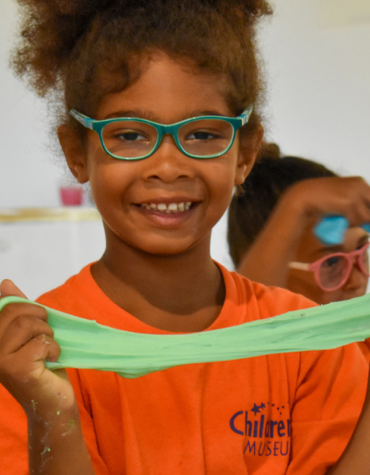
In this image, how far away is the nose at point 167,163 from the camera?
0.45 m

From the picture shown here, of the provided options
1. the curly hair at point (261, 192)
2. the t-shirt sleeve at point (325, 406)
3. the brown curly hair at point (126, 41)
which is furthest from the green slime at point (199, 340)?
the curly hair at point (261, 192)

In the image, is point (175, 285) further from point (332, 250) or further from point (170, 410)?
point (332, 250)

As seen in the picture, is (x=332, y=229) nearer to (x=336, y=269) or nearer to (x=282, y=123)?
(x=336, y=269)

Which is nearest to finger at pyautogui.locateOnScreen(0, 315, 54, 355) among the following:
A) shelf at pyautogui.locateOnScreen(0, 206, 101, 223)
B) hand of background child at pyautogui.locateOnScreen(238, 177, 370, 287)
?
hand of background child at pyautogui.locateOnScreen(238, 177, 370, 287)

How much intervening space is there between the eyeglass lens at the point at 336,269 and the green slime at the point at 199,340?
0.89ft

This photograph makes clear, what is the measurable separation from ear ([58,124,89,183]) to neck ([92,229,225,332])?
8 centimetres

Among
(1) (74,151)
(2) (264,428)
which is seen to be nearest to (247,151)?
(1) (74,151)

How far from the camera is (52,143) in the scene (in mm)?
619

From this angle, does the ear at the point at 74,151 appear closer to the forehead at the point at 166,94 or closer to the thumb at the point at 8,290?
the forehead at the point at 166,94

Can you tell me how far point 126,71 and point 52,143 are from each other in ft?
0.62

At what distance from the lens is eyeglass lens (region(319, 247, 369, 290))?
0.71 metres

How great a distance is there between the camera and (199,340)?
0.42m

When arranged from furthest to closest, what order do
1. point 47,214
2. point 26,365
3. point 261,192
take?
1. point 47,214
2. point 261,192
3. point 26,365

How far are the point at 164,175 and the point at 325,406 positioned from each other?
0.28 m
